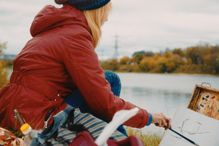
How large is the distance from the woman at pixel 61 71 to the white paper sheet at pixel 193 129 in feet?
1.31

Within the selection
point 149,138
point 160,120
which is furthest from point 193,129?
point 149,138

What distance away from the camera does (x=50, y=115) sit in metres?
2.32

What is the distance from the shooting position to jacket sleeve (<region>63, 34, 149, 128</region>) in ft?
7.38

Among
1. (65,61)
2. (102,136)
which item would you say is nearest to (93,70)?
(65,61)

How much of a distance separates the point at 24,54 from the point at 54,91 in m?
0.20

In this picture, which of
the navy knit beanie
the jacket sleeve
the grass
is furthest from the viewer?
the grass

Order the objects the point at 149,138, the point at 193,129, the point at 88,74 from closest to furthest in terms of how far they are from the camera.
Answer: the point at 88,74 < the point at 193,129 < the point at 149,138

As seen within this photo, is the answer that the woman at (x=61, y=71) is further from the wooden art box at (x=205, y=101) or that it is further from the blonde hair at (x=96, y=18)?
the wooden art box at (x=205, y=101)

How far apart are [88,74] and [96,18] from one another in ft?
0.97

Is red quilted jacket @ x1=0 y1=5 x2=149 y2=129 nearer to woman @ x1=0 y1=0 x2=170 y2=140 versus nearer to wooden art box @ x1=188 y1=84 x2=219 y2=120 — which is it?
woman @ x1=0 y1=0 x2=170 y2=140

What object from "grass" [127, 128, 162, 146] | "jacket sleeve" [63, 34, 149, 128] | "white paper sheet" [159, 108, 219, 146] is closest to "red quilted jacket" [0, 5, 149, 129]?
"jacket sleeve" [63, 34, 149, 128]

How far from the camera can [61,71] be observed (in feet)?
7.61

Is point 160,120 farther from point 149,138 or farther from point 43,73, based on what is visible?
point 149,138

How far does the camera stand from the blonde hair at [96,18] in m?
2.40
